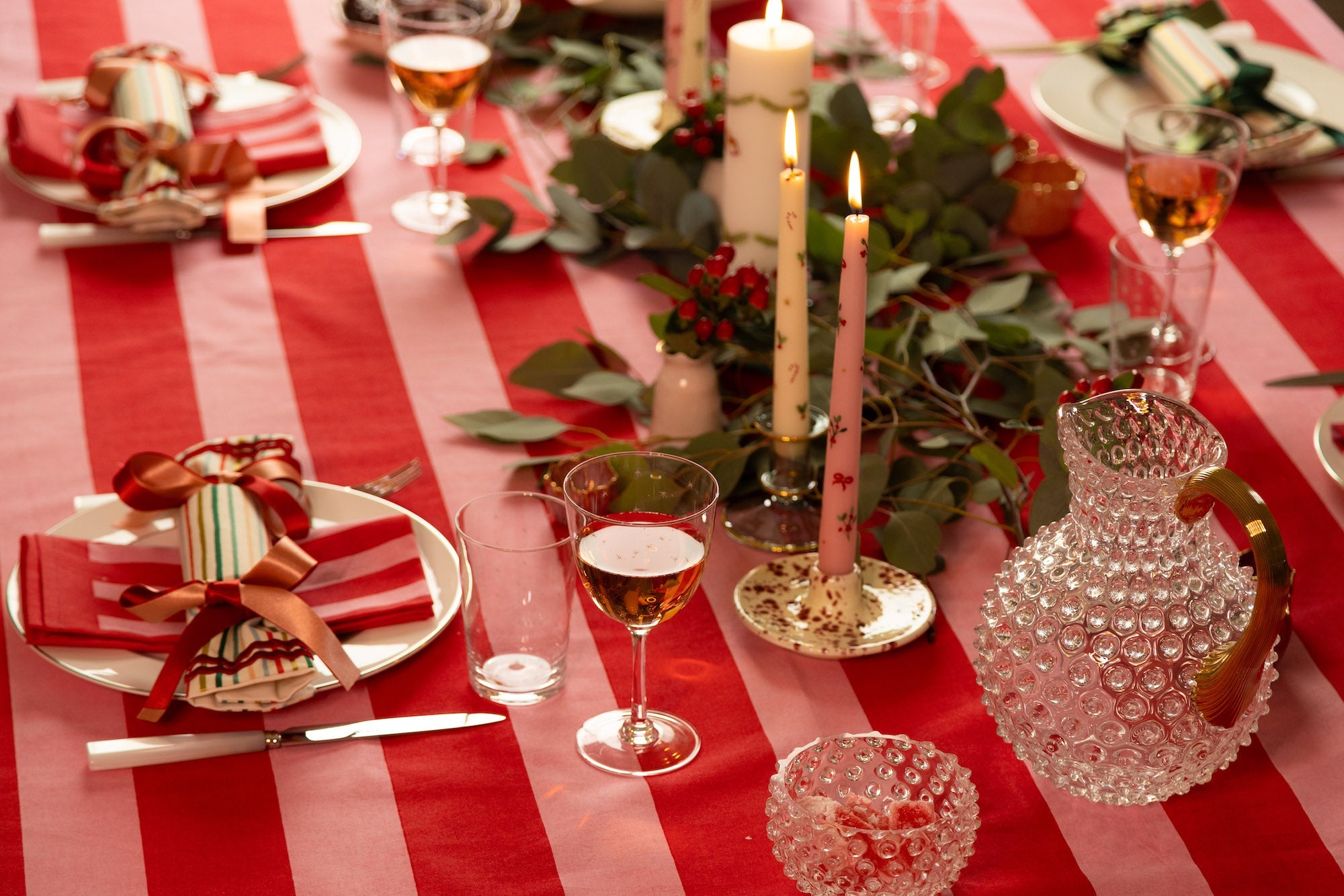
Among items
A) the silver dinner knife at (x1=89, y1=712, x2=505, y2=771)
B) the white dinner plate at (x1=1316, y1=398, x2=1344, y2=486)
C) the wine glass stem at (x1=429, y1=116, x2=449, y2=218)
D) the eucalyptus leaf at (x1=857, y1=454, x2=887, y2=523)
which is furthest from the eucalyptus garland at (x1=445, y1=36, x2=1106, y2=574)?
the silver dinner knife at (x1=89, y1=712, x2=505, y2=771)

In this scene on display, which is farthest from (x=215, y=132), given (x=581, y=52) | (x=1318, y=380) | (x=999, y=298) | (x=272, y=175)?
(x=1318, y=380)

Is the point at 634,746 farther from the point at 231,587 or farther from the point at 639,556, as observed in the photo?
the point at 231,587

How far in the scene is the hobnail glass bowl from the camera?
0.81 meters


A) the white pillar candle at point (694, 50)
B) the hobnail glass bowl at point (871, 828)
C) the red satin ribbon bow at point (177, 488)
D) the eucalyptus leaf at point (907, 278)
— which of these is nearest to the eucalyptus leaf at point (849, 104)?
the white pillar candle at point (694, 50)

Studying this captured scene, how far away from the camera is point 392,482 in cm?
124

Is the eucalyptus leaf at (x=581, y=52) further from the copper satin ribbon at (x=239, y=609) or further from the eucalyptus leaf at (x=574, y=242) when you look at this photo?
the copper satin ribbon at (x=239, y=609)

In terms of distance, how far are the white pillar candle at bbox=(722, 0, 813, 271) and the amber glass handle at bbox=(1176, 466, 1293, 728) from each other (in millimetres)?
631

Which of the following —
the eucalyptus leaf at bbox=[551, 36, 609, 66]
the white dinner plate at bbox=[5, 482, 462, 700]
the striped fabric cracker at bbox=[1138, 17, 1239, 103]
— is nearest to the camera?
the white dinner plate at bbox=[5, 482, 462, 700]

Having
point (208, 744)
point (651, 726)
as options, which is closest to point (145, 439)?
point (208, 744)

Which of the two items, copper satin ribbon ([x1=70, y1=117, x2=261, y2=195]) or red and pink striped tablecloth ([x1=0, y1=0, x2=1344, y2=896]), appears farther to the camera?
copper satin ribbon ([x1=70, y1=117, x2=261, y2=195])

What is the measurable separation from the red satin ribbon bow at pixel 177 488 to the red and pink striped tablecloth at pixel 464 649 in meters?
0.13

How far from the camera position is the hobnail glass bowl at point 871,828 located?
0.81 meters

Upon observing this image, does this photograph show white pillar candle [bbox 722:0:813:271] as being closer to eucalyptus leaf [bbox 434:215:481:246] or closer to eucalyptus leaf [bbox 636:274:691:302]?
eucalyptus leaf [bbox 636:274:691:302]

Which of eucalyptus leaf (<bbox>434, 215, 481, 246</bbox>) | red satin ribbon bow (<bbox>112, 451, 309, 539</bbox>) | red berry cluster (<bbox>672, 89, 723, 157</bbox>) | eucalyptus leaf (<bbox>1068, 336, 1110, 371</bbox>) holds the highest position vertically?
red berry cluster (<bbox>672, 89, 723, 157</bbox>)
